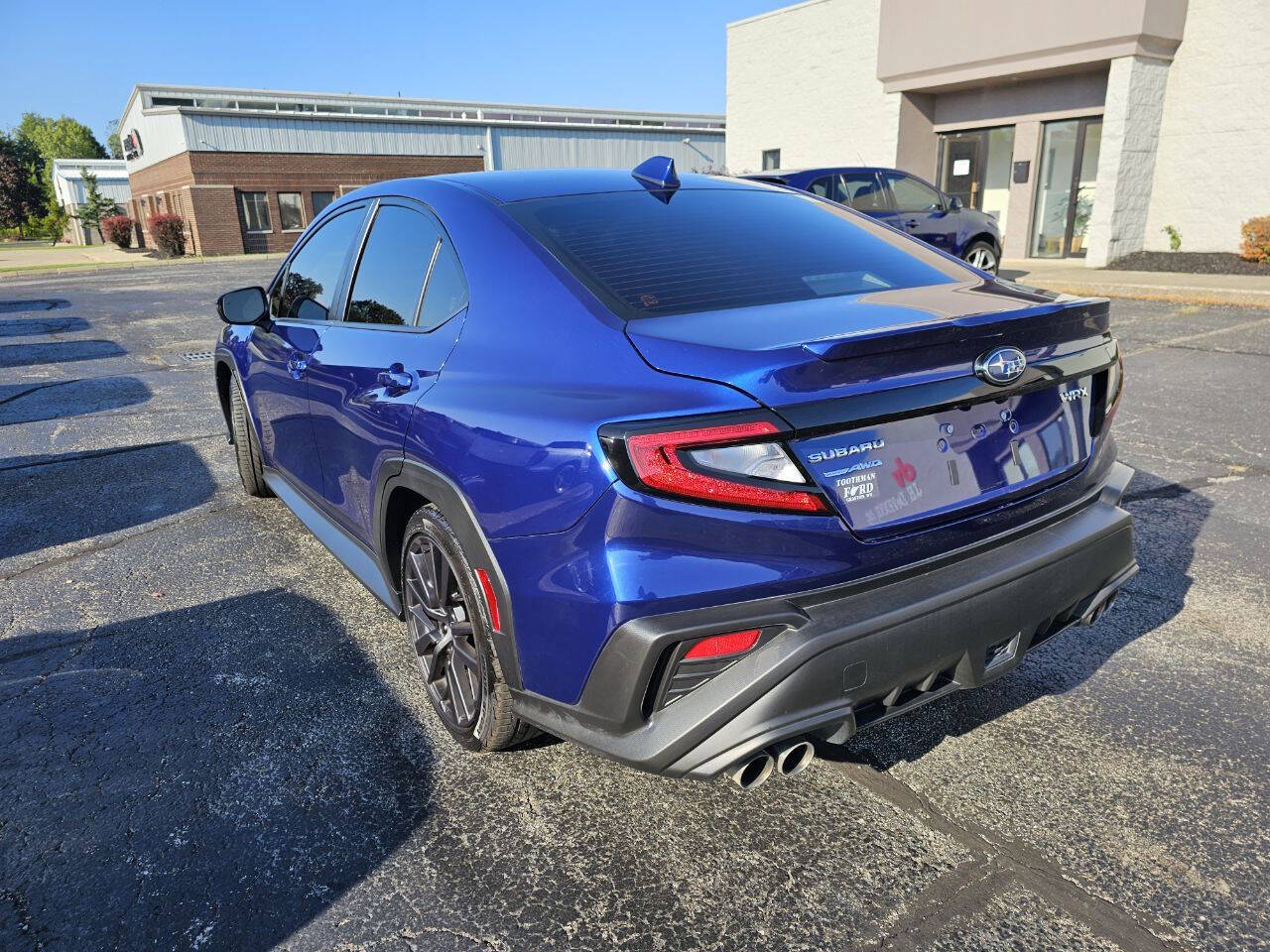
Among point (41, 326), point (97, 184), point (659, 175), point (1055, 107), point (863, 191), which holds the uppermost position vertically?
point (97, 184)

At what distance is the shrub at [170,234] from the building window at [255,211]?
8.47 ft

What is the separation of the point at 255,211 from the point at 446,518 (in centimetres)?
4065

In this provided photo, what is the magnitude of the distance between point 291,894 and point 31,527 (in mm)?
3858

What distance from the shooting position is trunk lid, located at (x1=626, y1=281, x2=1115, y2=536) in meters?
1.95

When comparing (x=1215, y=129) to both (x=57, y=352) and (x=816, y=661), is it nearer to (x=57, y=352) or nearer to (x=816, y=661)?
(x=816, y=661)

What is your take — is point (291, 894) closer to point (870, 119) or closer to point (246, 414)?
point (246, 414)

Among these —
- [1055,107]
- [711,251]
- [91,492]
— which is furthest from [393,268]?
[1055,107]

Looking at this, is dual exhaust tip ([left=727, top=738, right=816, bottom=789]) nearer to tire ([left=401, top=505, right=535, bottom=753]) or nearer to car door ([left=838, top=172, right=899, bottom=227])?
tire ([left=401, top=505, right=535, bottom=753])

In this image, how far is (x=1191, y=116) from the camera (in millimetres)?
15984

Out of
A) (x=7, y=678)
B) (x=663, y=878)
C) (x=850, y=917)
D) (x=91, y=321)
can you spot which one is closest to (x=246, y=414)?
(x=7, y=678)

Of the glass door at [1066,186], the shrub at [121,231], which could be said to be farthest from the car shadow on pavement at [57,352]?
the shrub at [121,231]

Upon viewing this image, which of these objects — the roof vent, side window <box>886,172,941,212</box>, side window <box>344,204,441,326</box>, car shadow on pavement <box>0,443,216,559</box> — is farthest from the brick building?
the roof vent

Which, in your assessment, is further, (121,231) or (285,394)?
(121,231)

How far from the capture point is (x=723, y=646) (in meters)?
1.94
